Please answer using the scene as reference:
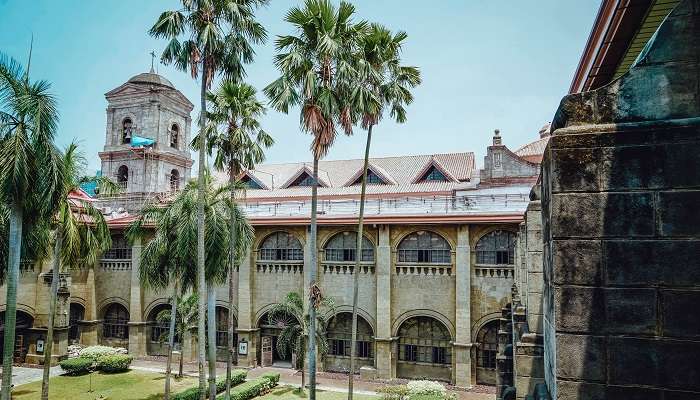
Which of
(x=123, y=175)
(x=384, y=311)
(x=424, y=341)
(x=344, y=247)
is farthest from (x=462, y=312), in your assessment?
(x=123, y=175)

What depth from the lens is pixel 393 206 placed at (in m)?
30.3

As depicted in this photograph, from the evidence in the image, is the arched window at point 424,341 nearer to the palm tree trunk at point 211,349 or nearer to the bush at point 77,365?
the palm tree trunk at point 211,349

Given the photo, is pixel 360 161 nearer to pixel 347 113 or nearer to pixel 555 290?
pixel 347 113

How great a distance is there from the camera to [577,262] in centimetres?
283

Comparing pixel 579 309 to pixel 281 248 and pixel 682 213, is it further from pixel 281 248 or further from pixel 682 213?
pixel 281 248

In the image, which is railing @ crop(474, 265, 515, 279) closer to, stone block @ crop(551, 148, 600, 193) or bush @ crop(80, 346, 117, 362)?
stone block @ crop(551, 148, 600, 193)

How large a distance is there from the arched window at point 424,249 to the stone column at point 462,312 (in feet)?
3.12

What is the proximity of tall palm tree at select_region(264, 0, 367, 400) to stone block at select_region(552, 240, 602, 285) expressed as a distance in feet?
44.9

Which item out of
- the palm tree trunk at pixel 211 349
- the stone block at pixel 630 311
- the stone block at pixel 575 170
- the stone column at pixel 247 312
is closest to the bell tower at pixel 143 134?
the stone column at pixel 247 312

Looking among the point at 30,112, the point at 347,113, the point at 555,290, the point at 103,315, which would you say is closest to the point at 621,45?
the point at 555,290

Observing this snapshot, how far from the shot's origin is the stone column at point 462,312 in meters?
24.7

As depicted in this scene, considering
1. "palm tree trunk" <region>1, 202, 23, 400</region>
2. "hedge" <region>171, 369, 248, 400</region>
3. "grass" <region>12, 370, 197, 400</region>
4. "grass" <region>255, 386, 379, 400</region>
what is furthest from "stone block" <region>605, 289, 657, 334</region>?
"grass" <region>12, 370, 197, 400</region>

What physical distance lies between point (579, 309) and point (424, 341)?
25009 mm

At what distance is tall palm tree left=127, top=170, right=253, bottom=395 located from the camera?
19.5 metres
